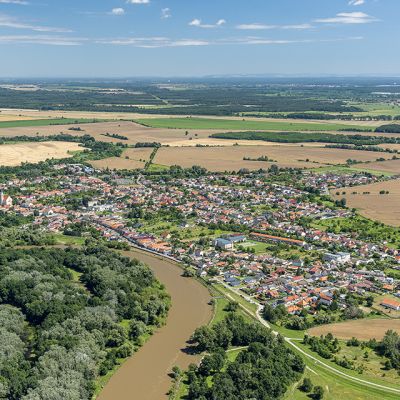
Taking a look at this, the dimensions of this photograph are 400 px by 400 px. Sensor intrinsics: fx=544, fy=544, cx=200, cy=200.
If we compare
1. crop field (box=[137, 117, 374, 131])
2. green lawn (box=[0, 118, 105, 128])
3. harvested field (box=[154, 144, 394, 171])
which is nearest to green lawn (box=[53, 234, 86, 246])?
harvested field (box=[154, 144, 394, 171])

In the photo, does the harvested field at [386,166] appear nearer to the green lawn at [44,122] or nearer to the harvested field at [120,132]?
the harvested field at [120,132]

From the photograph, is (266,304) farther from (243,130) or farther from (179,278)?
(243,130)

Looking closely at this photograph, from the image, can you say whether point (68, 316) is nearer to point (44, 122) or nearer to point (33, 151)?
point (33, 151)

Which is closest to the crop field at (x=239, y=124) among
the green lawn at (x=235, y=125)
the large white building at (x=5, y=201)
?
the green lawn at (x=235, y=125)

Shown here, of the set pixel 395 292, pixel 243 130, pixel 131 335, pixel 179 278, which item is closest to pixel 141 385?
pixel 131 335

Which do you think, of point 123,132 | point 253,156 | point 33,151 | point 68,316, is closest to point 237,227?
point 68,316

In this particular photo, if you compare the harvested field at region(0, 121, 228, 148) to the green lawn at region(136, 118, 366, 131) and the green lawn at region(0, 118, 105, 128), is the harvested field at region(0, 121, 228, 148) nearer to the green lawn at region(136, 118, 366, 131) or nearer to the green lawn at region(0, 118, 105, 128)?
the green lawn at region(0, 118, 105, 128)
